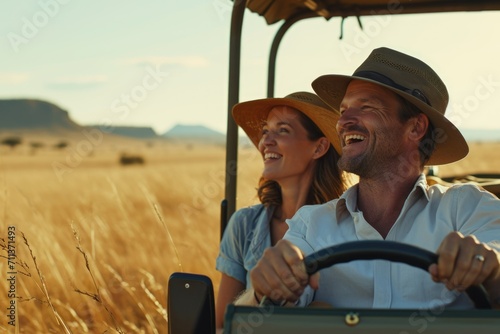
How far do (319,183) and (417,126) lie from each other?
0.92 m

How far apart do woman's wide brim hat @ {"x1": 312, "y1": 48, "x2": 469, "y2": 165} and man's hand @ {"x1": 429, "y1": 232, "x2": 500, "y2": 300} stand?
90 centimetres

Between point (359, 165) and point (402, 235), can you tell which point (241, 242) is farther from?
point (402, 235)

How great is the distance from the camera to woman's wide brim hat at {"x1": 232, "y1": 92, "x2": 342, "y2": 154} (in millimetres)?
3971

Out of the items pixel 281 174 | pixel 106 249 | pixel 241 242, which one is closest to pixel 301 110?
pixel 281 174

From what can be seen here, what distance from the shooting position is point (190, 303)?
236 cm

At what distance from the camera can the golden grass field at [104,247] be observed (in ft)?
14.9

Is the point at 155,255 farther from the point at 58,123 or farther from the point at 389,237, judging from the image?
the point at 58,123

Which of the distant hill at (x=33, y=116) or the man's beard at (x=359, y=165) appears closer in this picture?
the man's beard at (x=359, y=165)

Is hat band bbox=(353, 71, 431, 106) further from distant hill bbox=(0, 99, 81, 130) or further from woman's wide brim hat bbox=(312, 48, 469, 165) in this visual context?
distant hill bbox=(0, 99, 81, 130)

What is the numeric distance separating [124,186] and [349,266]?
10759mm

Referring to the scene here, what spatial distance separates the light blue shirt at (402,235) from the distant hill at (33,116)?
4413 cm

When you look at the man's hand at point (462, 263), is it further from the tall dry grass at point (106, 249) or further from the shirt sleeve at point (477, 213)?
the tall dry grass at point (106, 249)

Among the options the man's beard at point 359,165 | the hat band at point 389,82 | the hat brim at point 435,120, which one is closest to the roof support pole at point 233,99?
the hat brim at point 435,120

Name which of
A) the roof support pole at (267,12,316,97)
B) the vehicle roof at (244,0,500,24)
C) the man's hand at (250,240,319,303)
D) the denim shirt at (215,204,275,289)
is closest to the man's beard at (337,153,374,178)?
the man's hand at (250,240,319,303)
